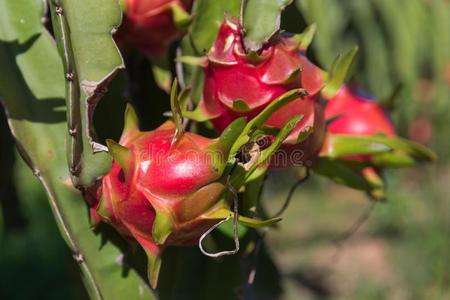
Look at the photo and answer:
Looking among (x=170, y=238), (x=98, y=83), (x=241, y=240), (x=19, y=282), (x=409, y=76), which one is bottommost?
(x=19, y=282)

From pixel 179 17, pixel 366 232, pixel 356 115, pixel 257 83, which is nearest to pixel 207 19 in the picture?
pixel 179 17

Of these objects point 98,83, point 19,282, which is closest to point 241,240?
point 98,83

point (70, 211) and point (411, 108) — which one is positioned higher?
point (70, 211)

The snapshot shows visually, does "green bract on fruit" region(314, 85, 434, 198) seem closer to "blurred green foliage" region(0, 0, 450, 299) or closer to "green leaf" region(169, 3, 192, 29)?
"green leaf" region(169, 3, 192, 29)

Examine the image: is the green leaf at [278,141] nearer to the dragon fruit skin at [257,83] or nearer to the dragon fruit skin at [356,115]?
the dragon fruit skin at [257,83]

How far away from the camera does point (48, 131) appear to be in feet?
1.81

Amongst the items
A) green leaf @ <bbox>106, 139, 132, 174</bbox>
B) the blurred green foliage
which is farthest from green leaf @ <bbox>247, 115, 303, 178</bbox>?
the blurred green foliage

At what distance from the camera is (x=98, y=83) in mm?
494

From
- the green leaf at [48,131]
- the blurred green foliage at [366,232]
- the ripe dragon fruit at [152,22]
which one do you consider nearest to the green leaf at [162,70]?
the ripe dragon fruit at [152,22]

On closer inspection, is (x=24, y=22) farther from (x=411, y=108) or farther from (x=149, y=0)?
(x=411, y=108)

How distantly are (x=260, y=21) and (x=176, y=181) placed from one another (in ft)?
0.60

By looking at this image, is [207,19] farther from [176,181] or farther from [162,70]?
[176,181]

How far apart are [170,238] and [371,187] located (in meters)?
0.30

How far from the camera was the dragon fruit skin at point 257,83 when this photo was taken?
20.0 inches
